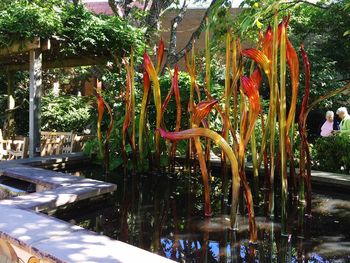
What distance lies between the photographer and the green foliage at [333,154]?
517cm

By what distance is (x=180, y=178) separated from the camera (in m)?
5.02

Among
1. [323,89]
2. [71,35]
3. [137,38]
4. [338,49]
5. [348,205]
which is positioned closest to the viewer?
[348,205]

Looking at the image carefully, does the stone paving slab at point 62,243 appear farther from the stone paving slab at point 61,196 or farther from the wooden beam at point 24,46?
the wooden beam at point 24,46

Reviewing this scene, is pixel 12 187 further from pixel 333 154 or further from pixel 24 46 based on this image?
pixel 333 154

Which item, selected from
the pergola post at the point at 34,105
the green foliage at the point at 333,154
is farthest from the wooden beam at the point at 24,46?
the green foliage at the point at 333,154

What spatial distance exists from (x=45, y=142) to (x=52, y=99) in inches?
195

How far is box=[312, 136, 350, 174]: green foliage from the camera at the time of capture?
17.0 ft

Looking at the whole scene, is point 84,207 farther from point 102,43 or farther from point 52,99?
point 52,99

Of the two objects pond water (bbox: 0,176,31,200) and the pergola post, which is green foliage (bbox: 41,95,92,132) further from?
pond water (bbox: 0,176,31,200)

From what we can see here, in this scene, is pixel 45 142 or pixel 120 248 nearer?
pixel 120 248

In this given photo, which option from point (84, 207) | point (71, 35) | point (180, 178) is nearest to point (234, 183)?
point (84, 207)

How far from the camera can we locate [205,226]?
3158mm

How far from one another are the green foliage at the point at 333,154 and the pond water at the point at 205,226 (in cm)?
97

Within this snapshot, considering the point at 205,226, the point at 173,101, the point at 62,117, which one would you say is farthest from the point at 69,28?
the point at 62,117
